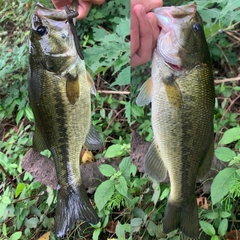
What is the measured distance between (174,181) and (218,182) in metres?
0.14

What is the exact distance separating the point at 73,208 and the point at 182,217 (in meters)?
0.33

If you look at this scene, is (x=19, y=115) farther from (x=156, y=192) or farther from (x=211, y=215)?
(x=211, y=215)

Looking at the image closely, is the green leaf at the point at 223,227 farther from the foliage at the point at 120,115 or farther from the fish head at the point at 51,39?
the fish head at the point at 51,39

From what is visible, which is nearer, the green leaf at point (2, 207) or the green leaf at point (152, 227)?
the green leaf at point (152, 227)

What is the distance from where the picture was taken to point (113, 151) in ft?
3.77

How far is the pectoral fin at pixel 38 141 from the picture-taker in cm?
114

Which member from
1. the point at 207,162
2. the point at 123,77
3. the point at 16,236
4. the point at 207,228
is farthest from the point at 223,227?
the point at 16,236

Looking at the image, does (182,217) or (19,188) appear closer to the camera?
(182,217)

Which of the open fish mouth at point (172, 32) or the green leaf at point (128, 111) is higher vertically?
the open fish mouth at point (172, 32)

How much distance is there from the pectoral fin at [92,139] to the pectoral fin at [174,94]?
0.85 feet

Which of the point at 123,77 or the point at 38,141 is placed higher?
the point at 123,77

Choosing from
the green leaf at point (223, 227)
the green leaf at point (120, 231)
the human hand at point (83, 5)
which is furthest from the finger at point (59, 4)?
the green leaf at point (223, 227)

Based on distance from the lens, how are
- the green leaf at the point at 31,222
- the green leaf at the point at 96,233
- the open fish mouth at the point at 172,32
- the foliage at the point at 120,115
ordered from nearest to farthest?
the open fish mouth at the point at 172,32 → the foliage at the point at 120,115 → the green leaf at the point at 96,233 → the green leaf at the point at 31,222

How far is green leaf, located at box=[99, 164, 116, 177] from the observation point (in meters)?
1.16
